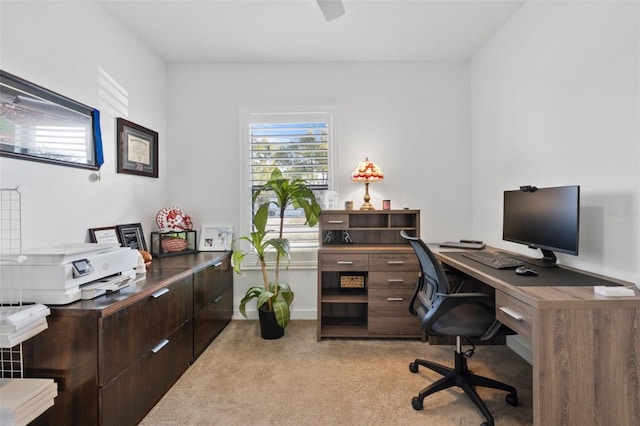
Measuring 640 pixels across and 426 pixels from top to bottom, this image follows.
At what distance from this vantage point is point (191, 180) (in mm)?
3354

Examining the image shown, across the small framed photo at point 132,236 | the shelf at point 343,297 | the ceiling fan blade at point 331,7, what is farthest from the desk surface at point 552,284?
the small framed photo at point 132,236

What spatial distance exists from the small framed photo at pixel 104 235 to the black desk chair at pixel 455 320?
2.19 metres

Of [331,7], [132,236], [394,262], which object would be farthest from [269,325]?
[331,7]

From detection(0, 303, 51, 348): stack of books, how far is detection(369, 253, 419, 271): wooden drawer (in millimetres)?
2222

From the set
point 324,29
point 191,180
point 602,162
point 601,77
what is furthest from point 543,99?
point 191,180

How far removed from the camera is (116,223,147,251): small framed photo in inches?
99.5

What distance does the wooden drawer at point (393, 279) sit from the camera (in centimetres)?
278

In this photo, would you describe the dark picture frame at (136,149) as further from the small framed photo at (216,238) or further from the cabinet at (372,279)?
the cabinet at (372,279)

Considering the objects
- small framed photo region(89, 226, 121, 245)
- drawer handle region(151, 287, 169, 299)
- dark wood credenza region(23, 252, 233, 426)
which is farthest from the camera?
small framed photo region(89, 226, 121, 245)

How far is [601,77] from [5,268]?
330 cm

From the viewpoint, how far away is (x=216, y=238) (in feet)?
10.7

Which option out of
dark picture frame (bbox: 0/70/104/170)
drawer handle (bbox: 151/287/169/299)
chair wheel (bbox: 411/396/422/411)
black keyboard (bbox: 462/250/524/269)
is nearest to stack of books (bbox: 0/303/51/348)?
drawer handle (bbox: 151/287/169/299)

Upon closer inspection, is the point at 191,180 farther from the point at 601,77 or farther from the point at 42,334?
the point at 601,77

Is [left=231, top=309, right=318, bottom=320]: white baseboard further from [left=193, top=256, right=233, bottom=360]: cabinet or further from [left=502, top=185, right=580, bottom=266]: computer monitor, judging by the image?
[left=502, top=185, right=580, bottom=266]: computer monitor
